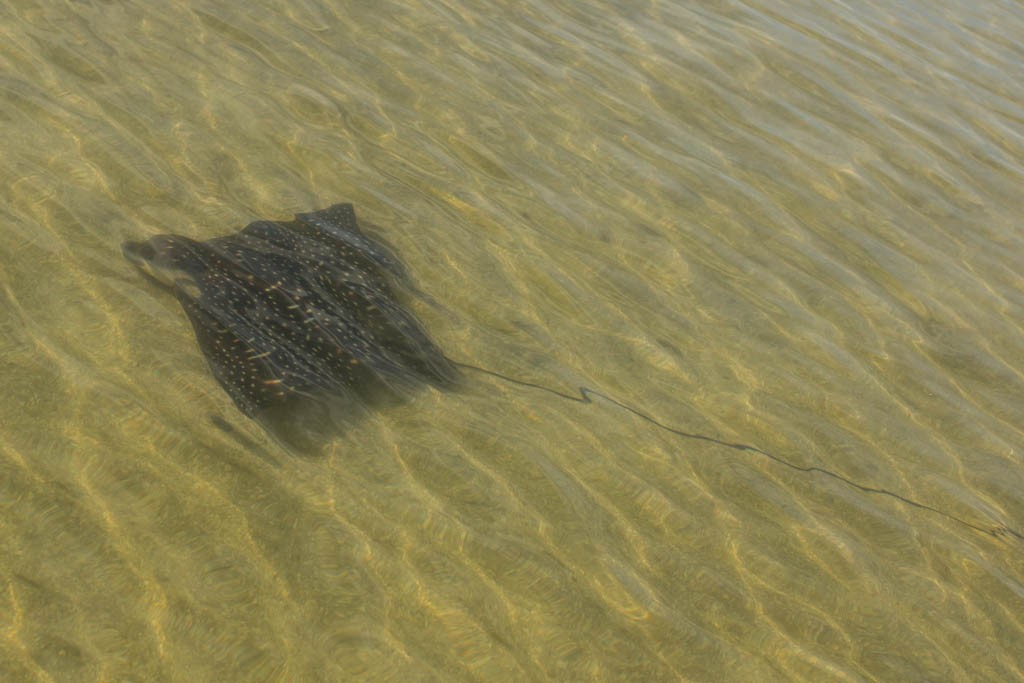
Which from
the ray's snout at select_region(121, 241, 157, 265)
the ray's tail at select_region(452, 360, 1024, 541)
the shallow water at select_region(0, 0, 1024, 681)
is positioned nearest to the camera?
the shallow water at select_region(0, 0, 1024, 681)

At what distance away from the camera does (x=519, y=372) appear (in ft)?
16.7

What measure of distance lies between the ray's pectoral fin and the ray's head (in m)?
0.35

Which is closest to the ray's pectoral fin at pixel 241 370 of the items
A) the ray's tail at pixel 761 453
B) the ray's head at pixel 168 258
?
the ray's head at pixel 168 258

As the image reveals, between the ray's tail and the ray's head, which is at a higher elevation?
the ray's tail

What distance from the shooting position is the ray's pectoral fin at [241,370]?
13.9 feet

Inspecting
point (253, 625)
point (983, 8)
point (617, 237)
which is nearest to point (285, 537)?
point (253, 625)

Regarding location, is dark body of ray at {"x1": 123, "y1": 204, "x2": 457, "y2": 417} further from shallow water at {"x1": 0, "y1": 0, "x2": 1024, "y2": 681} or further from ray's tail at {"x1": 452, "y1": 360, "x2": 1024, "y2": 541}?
ray's tail at {"x1": 452, "y1": 360, "x2": 1024, "y2": 541}

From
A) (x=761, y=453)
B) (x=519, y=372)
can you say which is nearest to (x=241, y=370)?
(x=519, y=372)

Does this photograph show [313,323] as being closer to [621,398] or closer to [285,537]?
[285,537]

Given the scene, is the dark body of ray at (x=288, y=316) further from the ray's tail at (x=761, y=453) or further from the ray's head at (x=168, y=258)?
the ray's tail at (x=761, y=453)

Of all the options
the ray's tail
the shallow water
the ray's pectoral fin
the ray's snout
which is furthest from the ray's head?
the ray's tail

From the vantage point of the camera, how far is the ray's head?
470 cm

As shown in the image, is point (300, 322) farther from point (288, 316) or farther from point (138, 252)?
point (138, 252)

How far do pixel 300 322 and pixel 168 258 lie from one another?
0.78 m
